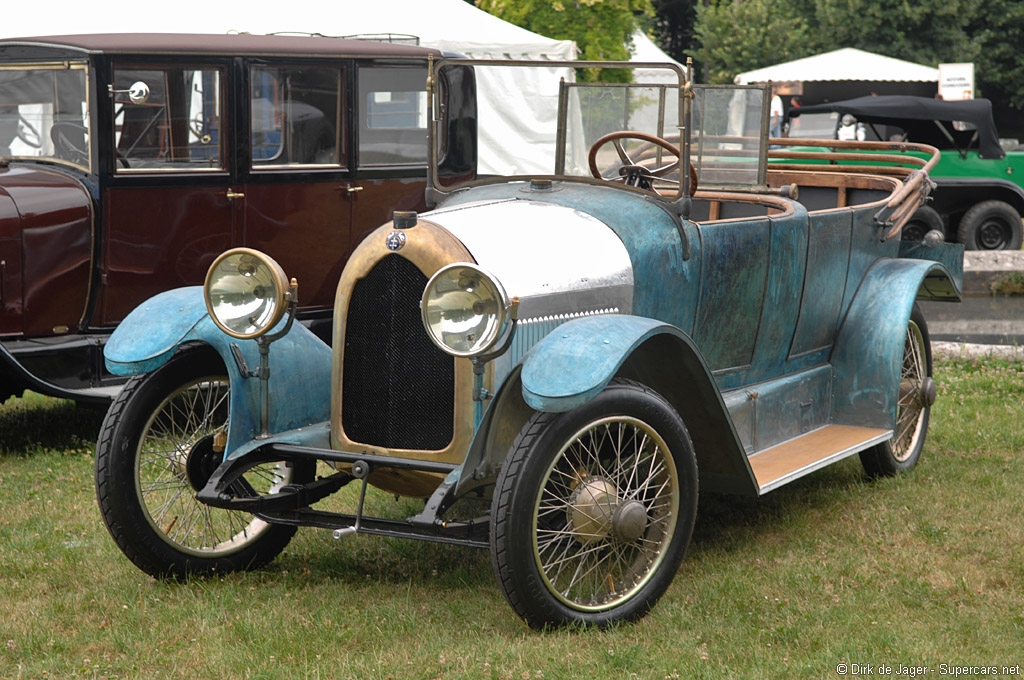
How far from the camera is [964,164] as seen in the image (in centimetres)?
1301

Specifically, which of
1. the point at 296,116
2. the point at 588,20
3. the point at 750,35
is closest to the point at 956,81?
the point at 588,20

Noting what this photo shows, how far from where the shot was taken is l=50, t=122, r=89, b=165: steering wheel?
243 inches

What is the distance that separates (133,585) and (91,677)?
2.30 feet

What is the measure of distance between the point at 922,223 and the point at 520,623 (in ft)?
33.4

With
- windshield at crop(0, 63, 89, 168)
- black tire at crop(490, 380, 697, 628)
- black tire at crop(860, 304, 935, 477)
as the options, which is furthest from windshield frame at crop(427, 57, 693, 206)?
windshield at crop(0, 63, 89, 168)

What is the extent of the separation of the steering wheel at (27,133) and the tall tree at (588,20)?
845cm

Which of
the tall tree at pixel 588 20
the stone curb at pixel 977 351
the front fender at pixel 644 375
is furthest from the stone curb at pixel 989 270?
the front fender at pixel 644 375

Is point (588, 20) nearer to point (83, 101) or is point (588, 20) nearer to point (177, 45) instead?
point (177, 45)

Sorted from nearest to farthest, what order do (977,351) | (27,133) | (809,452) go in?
1. (809,452)
2. (27,133)
3. (977,351)

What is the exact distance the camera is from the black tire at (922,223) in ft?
38.8

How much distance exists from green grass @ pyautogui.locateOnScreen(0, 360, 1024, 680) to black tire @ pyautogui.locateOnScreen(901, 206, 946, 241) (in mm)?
7121

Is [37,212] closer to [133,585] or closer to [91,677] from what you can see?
[133,585]

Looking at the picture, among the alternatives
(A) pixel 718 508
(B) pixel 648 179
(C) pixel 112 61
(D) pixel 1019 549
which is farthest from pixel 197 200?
(D) pixel 1019 549

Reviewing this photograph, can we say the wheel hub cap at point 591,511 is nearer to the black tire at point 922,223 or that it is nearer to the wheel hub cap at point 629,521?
the wheel hub cap at point 629,521
